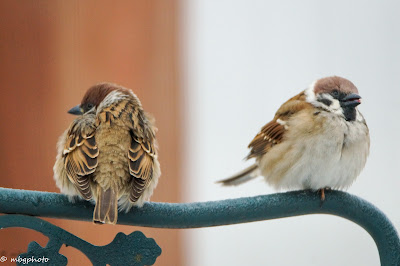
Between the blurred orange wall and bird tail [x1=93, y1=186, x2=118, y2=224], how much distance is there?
152cm

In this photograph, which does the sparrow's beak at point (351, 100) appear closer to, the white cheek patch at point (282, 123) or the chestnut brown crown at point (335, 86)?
the chestnut brown crown at point (335, 86)

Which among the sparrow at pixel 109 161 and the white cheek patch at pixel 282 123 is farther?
the white cheek patch at pixel 282 123

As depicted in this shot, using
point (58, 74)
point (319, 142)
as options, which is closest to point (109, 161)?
point (319, 142)

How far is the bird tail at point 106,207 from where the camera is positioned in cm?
200

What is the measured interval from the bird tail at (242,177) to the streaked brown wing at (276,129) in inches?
3.4

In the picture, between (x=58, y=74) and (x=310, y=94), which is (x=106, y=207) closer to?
(x=310, y=94)

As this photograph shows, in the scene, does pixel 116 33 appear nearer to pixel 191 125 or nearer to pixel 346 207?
pixel 191 125

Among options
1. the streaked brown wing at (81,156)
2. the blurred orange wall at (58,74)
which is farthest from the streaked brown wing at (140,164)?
the blurred orange wall at (58,74)

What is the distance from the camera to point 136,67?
3.87 metres

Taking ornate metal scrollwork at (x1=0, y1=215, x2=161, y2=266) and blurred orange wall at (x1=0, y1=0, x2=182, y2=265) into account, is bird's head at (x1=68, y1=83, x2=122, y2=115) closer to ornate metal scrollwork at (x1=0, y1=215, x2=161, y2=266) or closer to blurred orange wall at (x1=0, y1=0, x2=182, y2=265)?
ornate metal scrollwork at (x1=0, y1=215, x2=161, y2=266)

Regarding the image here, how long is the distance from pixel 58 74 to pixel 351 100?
158cm

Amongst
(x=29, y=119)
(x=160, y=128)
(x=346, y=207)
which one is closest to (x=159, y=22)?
(x=160, y=128)

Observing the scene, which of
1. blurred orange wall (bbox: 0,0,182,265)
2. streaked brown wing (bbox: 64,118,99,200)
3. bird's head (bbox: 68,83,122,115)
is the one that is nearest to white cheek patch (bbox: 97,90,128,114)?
bird's head (bbox: 68,83,122,115)

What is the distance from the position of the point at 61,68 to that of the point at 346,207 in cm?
191
